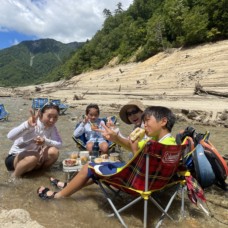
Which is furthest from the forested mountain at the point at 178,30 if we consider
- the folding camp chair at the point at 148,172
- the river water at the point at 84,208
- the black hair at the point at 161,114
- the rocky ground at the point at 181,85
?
the folding camp chair at the point at 148,172

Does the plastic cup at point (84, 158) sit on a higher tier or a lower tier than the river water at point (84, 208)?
higher

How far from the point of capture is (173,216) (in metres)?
3.75

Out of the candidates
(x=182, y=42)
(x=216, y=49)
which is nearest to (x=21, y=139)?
(x=216, y=49)

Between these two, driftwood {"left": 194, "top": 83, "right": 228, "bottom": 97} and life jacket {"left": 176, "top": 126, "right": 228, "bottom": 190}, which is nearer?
life jacket {"left": 176, "top": 126, "right": 228, "bottom": 190}

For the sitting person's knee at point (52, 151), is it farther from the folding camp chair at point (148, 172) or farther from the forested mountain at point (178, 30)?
the forested mountain at point (178, 30)

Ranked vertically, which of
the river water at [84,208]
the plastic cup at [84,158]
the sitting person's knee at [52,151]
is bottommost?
the river water at [84,208]

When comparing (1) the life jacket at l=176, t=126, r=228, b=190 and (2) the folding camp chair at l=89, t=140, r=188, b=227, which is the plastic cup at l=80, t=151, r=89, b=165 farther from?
(1) the life jacket at l=176, t=126, r=228, b=190

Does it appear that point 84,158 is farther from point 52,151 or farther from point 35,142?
point 35,142

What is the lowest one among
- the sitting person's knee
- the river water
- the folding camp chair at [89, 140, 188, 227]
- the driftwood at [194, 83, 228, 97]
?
the driftwood at [194, 83, 228, 97]

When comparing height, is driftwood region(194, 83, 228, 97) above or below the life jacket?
below

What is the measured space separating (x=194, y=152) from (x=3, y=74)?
589 feet

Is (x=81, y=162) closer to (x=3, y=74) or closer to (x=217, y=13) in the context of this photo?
(x=217, y=13)

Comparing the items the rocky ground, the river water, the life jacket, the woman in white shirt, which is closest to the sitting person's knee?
the woman in white shirt

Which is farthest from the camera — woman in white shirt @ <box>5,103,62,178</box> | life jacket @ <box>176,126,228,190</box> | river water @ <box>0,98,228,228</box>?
woman in white shirt @ <box>5,103,62,178</box>
